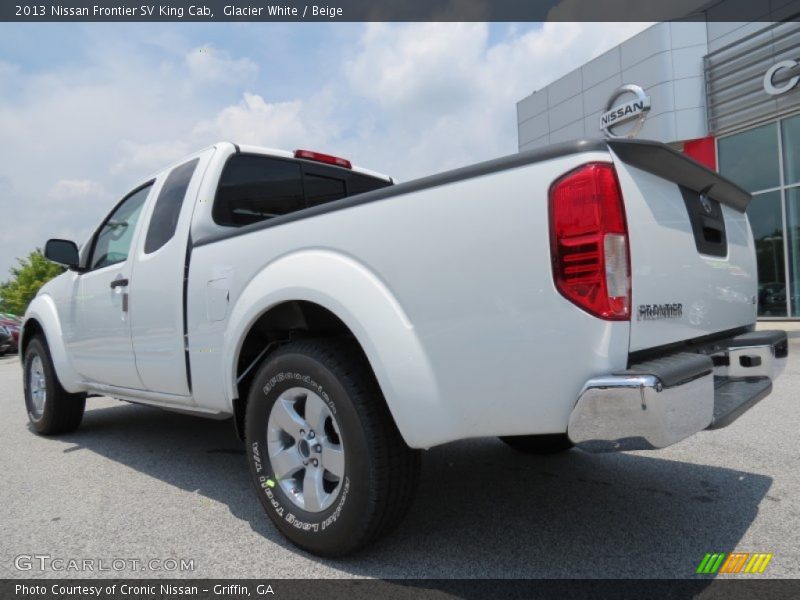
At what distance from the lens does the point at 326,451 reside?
2398 mm

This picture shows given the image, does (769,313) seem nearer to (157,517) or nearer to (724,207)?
(724,207)

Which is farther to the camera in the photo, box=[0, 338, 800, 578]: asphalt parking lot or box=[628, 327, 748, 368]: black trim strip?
box=[0, 338, 800, 578]: asphalt parking lot

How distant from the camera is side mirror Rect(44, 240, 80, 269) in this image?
172 inches

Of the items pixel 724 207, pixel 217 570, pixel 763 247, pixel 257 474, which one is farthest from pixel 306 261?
pixel 763 247

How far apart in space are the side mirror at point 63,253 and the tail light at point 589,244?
152 inches

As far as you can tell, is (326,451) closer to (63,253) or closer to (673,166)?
(673,166)

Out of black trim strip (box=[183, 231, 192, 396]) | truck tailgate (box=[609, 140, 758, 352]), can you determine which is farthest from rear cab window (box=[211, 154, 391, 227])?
truck tailgate (box=[609, 140, 758, 352])

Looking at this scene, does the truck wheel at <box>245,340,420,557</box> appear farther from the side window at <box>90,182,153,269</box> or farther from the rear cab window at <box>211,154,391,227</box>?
the side window at <box>90,182,153,269</box>

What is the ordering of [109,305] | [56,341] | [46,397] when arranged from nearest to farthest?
[109,305] < [56,341] < [46,397]

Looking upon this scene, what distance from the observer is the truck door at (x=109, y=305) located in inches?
149

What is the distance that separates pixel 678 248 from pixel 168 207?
2883 millimetres

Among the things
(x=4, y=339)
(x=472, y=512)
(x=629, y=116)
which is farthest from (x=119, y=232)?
(x=4, y=339)

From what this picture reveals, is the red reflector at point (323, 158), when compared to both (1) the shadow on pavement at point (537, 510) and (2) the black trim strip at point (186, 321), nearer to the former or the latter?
(2) the black trim strip at point (186, 321)

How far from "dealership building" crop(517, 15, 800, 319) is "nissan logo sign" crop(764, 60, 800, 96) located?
0.02 meters
